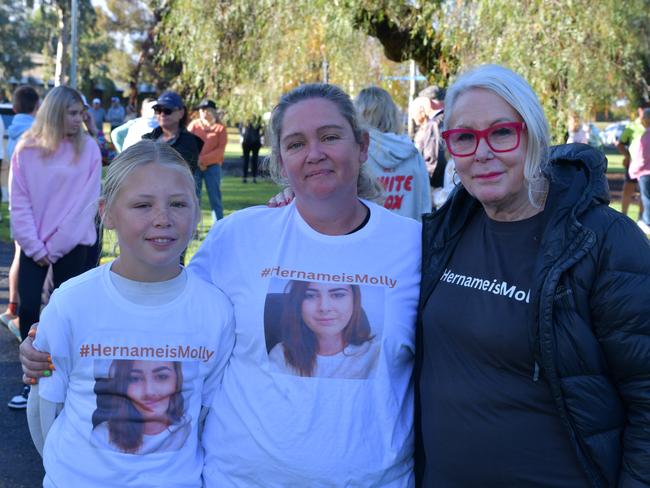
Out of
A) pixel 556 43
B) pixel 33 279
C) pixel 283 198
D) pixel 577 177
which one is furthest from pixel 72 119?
pixel 556 43

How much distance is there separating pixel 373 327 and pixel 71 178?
3486mm

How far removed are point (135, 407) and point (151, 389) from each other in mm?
64

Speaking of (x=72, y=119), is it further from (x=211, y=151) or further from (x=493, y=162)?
(x=211, y=151)

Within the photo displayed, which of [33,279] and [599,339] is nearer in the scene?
[599,339]

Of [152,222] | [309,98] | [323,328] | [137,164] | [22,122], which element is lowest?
[22,122]

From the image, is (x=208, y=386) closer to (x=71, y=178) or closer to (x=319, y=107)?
(x=319, y=107)

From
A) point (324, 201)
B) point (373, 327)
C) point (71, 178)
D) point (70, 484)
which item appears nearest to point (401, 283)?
point (373, 327)

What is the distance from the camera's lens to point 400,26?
41.8 feet

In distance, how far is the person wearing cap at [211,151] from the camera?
37.9 feet

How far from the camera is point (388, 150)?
19.3 feet

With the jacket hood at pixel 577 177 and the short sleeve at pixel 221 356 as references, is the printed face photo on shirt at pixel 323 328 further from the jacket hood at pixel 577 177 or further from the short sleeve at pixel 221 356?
the jacket hood at pixel 577 177

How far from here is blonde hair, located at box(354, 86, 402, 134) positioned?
6316mm

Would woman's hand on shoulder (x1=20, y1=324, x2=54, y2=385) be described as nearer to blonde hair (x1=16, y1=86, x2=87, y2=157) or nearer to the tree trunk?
blonde hair (x1=16, y1=86, x2=87, y2=157)

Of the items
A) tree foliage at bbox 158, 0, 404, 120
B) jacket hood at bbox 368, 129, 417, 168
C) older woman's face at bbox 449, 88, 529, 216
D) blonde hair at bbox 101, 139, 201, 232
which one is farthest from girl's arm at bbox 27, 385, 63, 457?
tree foliage at bbox 158, 0, 404, 120
